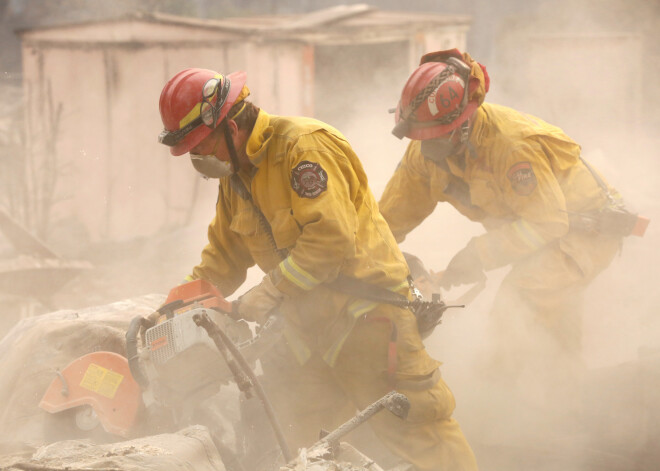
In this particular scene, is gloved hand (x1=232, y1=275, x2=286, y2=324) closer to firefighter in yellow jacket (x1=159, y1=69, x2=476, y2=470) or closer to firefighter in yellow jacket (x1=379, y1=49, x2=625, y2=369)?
firefighter in yellow jacket (x1=159, y1=69, x2=476, y2=470)

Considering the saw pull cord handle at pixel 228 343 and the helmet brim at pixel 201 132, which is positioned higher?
the helmet brim at pixel 201 132

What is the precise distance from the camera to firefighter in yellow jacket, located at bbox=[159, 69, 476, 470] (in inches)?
106

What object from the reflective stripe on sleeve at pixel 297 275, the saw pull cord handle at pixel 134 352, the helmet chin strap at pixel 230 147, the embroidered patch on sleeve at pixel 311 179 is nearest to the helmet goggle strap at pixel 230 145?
the helmet chin strap at pixel 230 147

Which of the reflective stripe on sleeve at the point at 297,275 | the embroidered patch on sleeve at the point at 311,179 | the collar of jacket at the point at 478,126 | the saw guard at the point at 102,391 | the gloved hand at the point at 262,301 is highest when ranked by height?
the collar of jacket at the point at 478,126

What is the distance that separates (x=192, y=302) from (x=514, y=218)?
6.29ft

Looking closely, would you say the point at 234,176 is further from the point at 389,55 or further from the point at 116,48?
the point at 389,55

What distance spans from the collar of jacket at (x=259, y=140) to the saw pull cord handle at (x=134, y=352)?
81 centimetres

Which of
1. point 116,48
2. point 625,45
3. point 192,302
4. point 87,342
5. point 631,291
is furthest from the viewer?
Result: point 625,45

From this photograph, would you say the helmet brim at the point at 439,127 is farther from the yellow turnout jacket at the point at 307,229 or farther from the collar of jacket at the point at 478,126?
the yellow turnout jacket at the point at 307,229

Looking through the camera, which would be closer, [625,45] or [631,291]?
[631,291]

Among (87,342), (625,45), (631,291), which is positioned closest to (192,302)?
(87,342)

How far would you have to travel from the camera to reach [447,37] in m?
9.34

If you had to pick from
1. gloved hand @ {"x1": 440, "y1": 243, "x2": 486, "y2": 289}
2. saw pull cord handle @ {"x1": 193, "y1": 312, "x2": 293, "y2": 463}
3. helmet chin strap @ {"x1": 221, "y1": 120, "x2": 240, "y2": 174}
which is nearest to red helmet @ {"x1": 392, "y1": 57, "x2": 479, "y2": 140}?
gloved hand @ {"x1": 440, "y1": 243, "x2": 486, "y2": 289}

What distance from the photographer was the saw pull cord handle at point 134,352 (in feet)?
9.55
